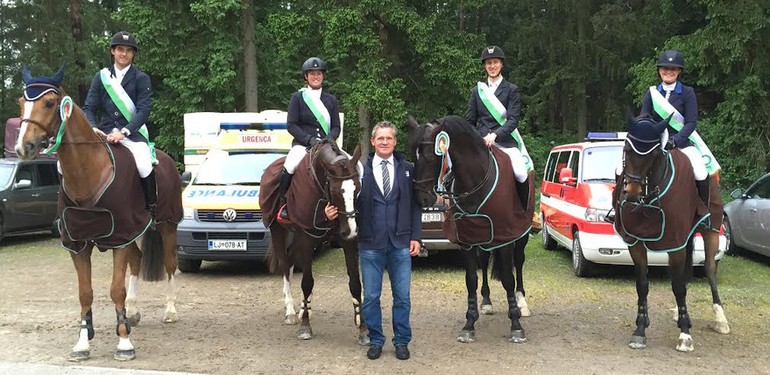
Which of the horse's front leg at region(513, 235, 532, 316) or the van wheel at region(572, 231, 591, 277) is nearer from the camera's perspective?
the horse's front leg at region(513, 235, 532, 316)

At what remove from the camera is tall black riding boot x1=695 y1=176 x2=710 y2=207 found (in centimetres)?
627

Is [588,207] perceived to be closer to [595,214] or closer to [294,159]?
[595,214]

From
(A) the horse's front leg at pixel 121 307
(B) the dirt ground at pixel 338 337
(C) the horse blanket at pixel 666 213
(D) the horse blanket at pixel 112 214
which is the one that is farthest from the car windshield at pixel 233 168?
(C) the horse blanket at pixel 666 213

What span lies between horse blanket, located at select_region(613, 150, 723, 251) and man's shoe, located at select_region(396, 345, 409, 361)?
2.41 meters

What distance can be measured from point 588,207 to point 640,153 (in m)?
3.68

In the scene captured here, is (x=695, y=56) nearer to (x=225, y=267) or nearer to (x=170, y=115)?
(x=225, y=267)

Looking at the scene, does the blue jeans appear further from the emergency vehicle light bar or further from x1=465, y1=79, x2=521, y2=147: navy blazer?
the emergency vehicle light bar

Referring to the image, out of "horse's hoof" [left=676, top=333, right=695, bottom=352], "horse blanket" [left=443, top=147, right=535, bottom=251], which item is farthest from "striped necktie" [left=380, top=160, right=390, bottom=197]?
"horse's hoof" [left=676, top=333, right=695, bottom=352]

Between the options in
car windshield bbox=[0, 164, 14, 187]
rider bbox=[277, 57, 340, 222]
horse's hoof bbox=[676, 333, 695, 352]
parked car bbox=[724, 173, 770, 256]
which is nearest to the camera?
horse's hoof bbox=[676, 333, 695, 352]

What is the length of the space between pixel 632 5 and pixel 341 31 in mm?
12727

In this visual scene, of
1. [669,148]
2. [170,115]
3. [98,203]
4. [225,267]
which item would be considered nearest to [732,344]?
[669,148]

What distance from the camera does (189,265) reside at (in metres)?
10.1

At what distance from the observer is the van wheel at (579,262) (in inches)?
367

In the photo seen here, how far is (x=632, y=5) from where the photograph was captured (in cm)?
2612
